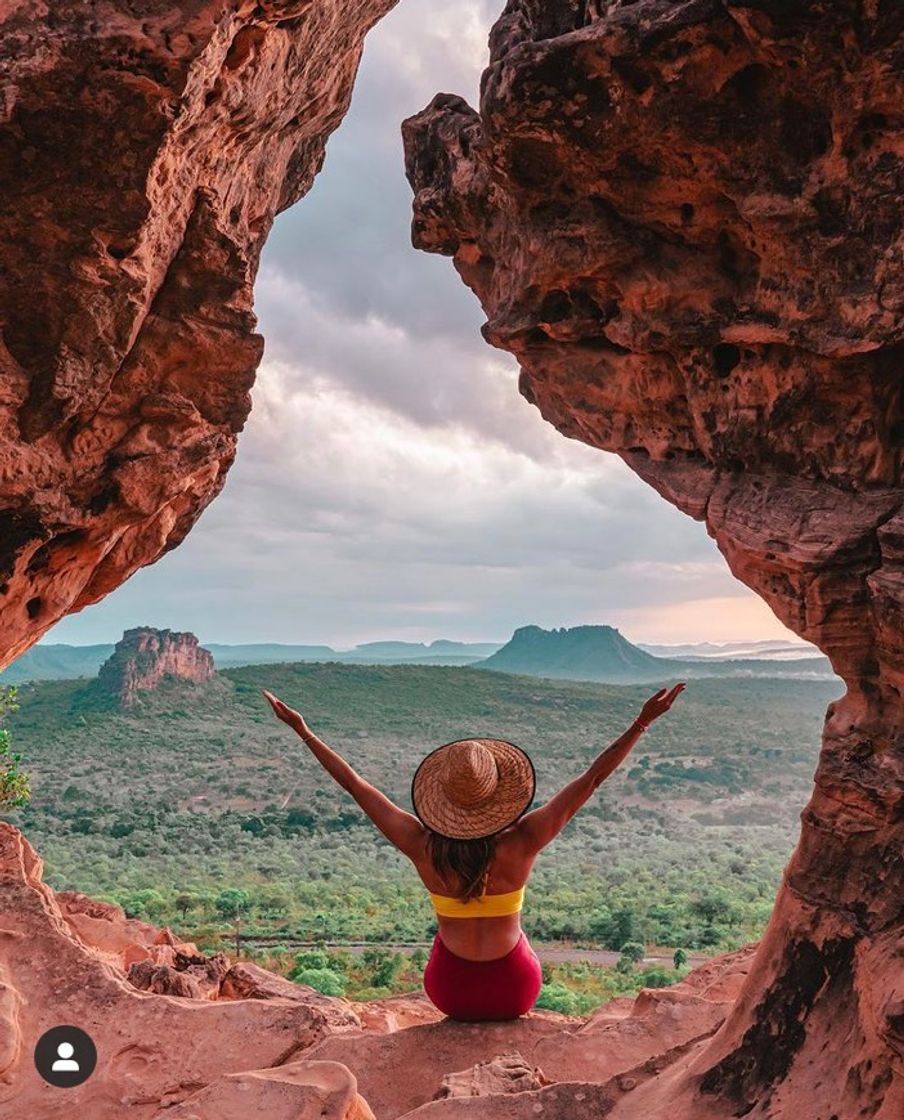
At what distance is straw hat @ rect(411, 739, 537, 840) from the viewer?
17.1 ft

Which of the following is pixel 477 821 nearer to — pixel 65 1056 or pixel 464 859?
pixel 464 859

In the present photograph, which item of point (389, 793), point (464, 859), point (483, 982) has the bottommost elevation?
point (389, 793)

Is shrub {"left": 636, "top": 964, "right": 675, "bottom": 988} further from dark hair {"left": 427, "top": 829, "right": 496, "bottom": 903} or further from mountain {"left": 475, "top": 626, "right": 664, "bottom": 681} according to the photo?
mountain {"left": 475, "top": 626, "right": 664, "bottom": 681}

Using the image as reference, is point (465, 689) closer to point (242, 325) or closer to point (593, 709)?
point (593, 709)

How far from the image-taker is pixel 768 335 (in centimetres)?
669

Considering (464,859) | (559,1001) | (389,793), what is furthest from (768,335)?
(389,793)

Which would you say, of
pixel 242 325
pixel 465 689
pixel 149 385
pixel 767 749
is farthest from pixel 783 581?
pixel 465 689

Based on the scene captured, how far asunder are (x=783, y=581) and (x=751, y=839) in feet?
134

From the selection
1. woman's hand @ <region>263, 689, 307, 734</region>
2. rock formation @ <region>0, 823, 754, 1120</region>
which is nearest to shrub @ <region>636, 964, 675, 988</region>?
rock formation @ <region>0, 823, 754, 1120</region>

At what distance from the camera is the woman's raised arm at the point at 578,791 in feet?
17.2

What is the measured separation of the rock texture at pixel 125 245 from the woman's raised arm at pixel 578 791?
5.23m

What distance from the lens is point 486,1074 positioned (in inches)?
203

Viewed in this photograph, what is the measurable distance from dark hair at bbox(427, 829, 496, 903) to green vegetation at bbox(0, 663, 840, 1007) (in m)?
12.8

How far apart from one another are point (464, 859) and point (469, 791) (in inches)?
18.6
